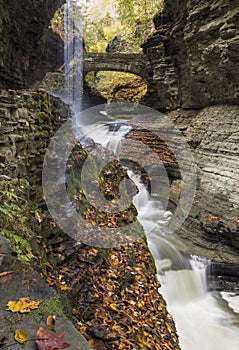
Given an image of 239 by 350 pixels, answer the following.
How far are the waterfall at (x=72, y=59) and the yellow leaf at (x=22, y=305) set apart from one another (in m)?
23.9

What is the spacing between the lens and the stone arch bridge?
1978 centimetres

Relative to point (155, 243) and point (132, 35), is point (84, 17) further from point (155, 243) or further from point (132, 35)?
point (155, 243)

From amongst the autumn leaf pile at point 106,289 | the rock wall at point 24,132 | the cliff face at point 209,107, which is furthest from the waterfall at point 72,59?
the autumn leaf pile at point 106,289

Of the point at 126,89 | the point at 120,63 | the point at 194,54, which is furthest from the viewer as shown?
the point at 126,89

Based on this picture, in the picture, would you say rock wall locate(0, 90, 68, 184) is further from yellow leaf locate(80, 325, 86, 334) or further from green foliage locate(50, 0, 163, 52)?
green foliage locate(50, 0, 163, 52)

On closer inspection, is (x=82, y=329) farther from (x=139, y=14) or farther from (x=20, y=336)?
(x=139, y=14)

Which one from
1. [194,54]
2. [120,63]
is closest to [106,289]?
[194,54]

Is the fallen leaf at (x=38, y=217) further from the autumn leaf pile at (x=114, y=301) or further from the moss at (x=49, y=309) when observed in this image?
the moss at (x=49, y=309)

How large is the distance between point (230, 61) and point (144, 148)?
250 inches

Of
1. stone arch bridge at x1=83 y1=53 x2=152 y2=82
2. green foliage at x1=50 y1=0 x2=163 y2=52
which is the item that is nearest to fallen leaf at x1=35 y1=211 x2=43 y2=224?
stone arch bridge at x1=83 y1=53 x2=152 y2=82

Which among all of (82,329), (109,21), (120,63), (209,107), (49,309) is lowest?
(82,329)

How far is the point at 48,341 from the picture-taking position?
4.46ft

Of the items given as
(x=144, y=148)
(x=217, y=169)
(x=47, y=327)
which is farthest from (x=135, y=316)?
(x=144, y=148)

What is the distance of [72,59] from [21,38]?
1966cm
